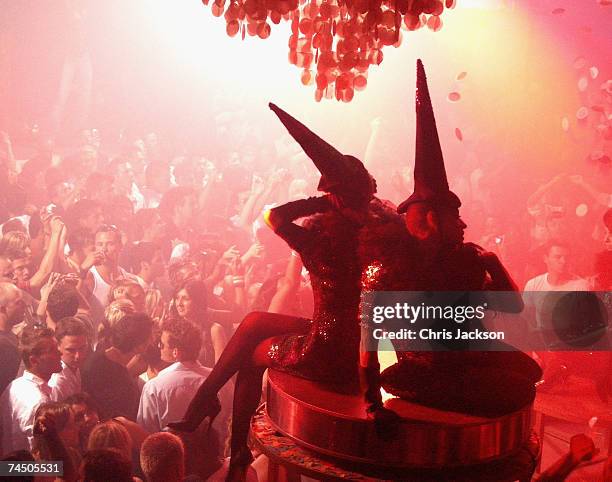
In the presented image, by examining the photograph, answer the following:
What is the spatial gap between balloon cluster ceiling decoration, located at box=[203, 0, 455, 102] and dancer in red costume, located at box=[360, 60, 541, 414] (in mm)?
196

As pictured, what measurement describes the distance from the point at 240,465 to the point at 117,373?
117 cm

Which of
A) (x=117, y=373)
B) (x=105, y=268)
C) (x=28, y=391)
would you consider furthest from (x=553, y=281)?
(x=28, y=391)

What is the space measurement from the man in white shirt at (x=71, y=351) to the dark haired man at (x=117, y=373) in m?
0.04

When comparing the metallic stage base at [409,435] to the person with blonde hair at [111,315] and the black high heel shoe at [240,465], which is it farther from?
the person with blonde hair at [111,315]

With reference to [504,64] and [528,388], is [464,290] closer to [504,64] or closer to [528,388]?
[528,388]

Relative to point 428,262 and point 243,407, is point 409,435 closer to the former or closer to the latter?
point 428,262

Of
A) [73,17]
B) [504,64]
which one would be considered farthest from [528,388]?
[73,17]

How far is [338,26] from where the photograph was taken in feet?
6.80

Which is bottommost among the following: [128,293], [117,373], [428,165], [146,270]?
[117,373]

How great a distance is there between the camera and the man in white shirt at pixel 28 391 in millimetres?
3203

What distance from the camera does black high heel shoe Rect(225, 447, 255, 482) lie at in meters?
2.49

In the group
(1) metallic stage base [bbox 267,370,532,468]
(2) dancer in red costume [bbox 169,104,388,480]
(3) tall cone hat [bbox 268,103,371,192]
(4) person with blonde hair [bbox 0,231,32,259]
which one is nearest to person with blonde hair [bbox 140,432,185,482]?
(2) dancer in red costume [bbox 169,104,388,480]

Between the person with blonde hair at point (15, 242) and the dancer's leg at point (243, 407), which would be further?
the person with blonde hair at point (15, 242)

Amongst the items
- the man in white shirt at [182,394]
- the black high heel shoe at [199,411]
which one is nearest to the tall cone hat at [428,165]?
the black high heel shoe at [199,411]
